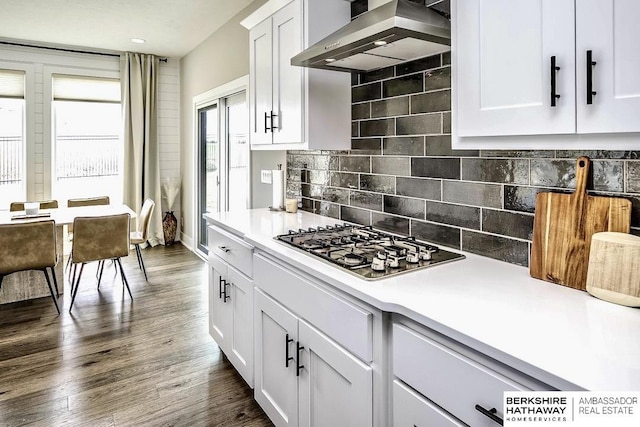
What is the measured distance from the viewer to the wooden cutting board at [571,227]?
4.17ft

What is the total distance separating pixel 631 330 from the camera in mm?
1001

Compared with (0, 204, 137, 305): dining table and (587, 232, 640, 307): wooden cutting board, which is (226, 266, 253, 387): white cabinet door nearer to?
(587, 232, 640, 307): wooden cutting board

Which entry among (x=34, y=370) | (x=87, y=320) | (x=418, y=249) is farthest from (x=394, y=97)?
(x=87, y=320)

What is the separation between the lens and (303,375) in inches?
66.1

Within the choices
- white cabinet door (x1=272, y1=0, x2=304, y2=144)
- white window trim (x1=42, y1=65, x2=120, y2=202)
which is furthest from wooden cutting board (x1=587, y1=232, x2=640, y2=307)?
white window trim (x1=42, y1=65, x2=120, y2=202)

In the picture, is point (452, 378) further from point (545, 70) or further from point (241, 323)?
point (241, 323)

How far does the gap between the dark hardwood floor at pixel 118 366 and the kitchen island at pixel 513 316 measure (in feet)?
3.81

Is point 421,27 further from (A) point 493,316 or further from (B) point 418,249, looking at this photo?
(A) point 493,316

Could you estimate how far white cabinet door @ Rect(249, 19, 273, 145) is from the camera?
8.84ft

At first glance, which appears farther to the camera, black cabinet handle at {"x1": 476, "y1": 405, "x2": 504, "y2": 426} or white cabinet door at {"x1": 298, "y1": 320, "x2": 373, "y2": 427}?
white cabinet door at {"x1": 298, "y1": 320, "x2": 373, "y2": 427}

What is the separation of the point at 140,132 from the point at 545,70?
569 cm

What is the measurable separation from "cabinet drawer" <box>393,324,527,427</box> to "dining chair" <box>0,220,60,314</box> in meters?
3.35

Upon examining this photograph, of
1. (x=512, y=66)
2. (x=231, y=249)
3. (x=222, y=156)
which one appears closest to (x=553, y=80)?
(x=512, y=66)

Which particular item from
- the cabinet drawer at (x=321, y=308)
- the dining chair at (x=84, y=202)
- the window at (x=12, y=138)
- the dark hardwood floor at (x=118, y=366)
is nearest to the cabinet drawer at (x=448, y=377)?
the cabinet drawer at (x=321, y=308)
